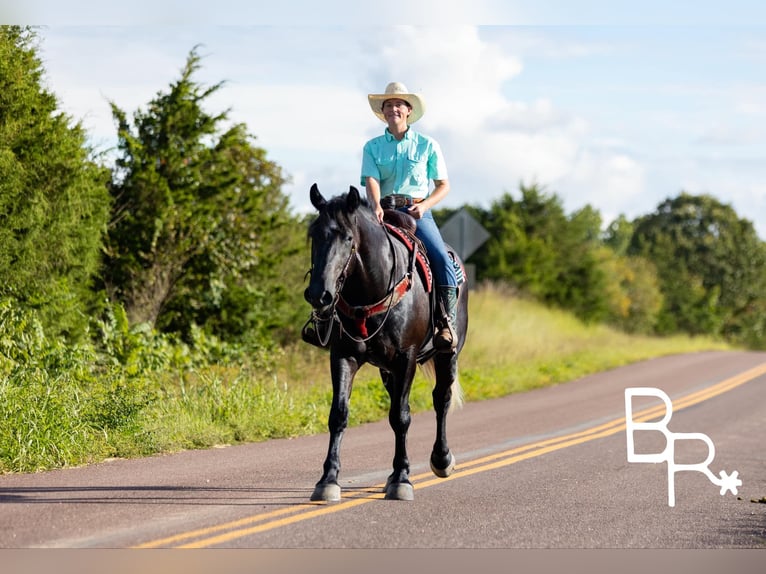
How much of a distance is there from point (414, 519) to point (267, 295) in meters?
13.2

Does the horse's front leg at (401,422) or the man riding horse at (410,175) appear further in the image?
the man riding horse at (410,175)

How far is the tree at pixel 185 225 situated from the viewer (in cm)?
1806

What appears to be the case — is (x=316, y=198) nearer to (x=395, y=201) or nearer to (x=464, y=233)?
(x=395, y=201)

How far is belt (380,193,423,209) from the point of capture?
345 inches

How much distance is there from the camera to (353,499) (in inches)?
314

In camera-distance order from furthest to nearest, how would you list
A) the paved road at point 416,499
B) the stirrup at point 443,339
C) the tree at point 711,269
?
the tree at point 711,269, the stirrup at point 443,339, the paved road at point 416,499

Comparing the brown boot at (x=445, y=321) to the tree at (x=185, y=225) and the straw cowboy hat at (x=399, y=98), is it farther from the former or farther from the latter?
the tree at (x=185, y=225)

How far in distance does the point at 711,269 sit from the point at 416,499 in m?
61.2

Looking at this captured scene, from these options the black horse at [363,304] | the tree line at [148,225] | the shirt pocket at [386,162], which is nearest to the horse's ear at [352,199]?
the black horse at [363,304]

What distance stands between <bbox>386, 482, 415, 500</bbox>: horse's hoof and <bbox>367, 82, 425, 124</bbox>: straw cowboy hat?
122 inches

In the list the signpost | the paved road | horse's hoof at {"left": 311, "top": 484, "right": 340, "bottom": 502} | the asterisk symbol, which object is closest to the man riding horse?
the paved road

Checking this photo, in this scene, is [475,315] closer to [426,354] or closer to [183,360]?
[183,360]

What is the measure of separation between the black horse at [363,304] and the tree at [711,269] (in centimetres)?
5144

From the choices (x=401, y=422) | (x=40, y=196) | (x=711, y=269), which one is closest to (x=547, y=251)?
(x=711, y=269)
